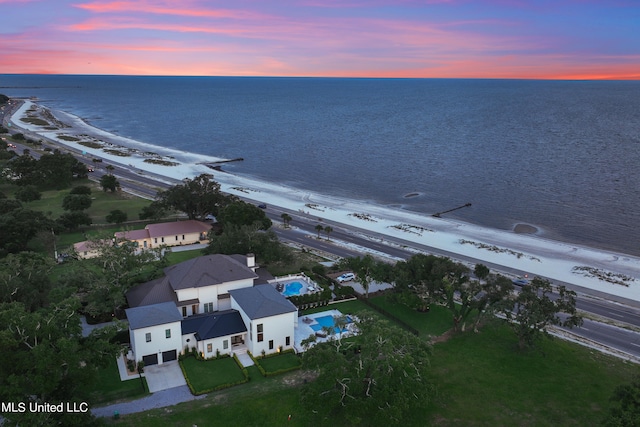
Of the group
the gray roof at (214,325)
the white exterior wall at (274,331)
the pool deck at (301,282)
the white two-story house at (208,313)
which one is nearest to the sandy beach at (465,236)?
the pool deck at (301,282)

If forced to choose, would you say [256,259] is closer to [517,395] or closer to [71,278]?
[71,278]

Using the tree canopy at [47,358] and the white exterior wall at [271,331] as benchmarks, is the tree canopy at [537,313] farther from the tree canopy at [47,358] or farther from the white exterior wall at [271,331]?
the tree canopy at [47,358]

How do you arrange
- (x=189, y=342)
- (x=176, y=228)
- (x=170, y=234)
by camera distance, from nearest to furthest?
(x=189, y=342)
(x=170, y=234)
(x=176, y=228)

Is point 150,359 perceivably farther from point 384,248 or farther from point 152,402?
point 384,248

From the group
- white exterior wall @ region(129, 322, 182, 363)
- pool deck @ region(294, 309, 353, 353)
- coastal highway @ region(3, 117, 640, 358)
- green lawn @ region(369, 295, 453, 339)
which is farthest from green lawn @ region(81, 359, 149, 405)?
coastal highway @ region(3, 117, 640, 358)

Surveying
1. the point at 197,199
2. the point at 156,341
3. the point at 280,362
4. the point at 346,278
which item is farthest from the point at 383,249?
the point at 156,341

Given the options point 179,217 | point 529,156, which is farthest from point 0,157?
point 529,156
